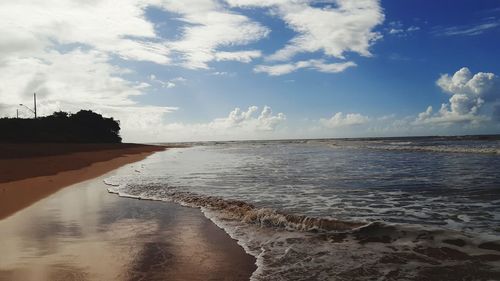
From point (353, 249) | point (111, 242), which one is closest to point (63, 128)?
point (111, 242)

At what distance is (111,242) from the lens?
7.59 m

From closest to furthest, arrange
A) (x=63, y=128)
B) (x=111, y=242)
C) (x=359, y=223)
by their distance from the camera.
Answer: (x=111, y=242) → (x=359, y=223) → (x=63, y=128)

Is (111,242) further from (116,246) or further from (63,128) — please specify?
(63,128)

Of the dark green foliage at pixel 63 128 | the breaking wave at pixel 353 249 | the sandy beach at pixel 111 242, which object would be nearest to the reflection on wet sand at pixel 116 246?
the sandy beach at pixel 111 242

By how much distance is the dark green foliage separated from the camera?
56.5m

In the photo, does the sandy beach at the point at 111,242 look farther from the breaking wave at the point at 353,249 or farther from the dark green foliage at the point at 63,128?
the dark green foliage at the point at 63,128

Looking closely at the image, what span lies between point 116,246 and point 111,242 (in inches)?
14.0

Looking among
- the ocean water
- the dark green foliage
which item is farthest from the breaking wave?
the dark green foliage

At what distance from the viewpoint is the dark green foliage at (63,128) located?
185 feet

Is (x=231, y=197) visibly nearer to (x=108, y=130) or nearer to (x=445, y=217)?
(x=445, y=217)

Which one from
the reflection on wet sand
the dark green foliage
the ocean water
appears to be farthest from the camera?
the dark green foliage

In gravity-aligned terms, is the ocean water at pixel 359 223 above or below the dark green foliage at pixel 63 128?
below

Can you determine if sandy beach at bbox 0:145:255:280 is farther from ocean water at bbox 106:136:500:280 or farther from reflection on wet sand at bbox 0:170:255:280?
ocean water at bbox 106:136:500:280

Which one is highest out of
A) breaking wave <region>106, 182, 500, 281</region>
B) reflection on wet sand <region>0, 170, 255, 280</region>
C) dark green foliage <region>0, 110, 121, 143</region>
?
dark green foliage <region>0, 110, 121, 143</region>
